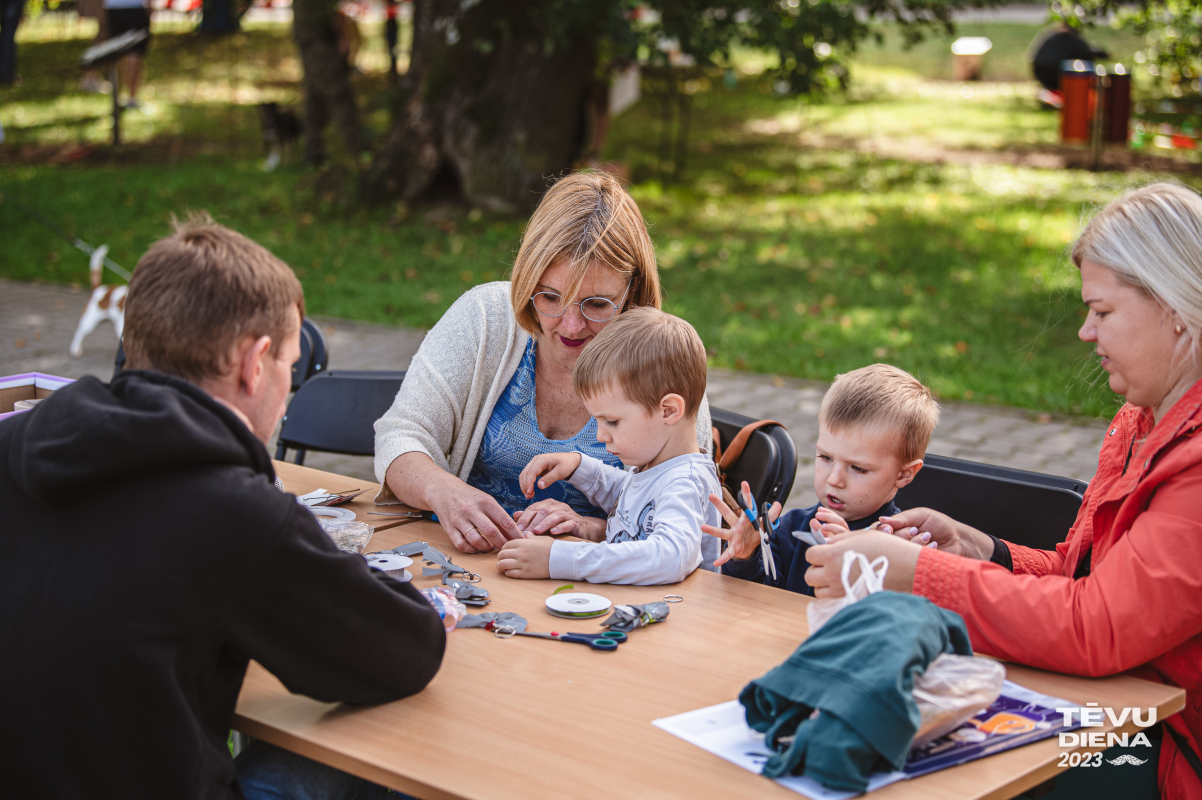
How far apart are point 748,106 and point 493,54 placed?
9.56 m

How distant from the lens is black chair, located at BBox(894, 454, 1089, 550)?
262 cm

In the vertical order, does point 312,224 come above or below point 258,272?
below

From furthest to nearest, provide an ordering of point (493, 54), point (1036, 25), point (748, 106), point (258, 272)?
point (1036, 25) → point (748, 106) → point (493, 54) → point (258, 272)

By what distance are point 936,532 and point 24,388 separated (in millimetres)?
2213

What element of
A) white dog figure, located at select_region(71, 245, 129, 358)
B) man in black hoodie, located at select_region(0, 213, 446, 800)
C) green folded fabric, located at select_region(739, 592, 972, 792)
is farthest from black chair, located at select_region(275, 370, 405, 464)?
white dog figure, located at select_region(71, 245, 129, 358)

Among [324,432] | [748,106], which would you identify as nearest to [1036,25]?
[748,106]

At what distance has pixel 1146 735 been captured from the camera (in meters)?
2.04

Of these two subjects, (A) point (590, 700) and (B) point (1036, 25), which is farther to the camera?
(B) point (1036, 25)

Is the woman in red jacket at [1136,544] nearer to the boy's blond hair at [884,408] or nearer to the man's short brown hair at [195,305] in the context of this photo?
the boy's blond hair at [884,408]

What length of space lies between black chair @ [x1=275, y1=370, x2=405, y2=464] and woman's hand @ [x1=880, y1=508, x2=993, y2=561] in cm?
180

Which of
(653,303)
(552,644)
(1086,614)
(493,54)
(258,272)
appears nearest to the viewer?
(258,272)

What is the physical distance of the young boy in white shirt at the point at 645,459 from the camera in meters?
2.24

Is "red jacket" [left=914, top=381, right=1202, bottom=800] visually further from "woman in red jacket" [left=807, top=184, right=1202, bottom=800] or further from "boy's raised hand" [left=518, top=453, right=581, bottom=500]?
"boy's raised hand" [left=518, top=453, right=581, bottom=500]

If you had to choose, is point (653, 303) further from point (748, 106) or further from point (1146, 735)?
point (748, 106)
